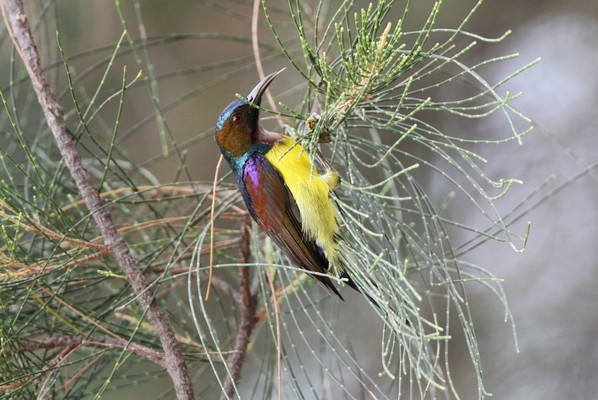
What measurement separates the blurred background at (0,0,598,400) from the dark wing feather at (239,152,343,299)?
0.50 m

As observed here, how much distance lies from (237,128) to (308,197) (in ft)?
0.80

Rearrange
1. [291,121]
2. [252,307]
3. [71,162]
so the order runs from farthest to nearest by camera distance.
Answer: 1. [291,121]
2. [252,307]
3. [71,162]

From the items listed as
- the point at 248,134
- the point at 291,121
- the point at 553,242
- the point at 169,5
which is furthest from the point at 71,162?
the point at 169,5

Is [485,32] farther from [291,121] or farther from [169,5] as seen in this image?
[291,121]

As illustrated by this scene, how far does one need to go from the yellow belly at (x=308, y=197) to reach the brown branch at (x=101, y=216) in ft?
1.50

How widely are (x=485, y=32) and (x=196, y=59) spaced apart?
1656 millimetres

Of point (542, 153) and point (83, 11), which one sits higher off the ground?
point (83, 11)

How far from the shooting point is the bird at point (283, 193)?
6.10 ft

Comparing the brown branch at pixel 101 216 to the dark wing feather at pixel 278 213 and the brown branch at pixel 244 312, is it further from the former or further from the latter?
the dark wing feather at pixel 278 213

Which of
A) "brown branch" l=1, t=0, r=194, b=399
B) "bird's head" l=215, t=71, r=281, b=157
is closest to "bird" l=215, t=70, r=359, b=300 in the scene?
"bird's head" l=215, t=71, r=281, b=157

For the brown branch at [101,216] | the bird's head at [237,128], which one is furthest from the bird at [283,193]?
the brown branch at [101,216]

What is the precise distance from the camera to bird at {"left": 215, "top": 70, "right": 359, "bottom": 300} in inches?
73.2

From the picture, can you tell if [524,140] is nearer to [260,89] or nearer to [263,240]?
[263,240]

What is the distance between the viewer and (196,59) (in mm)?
4578
